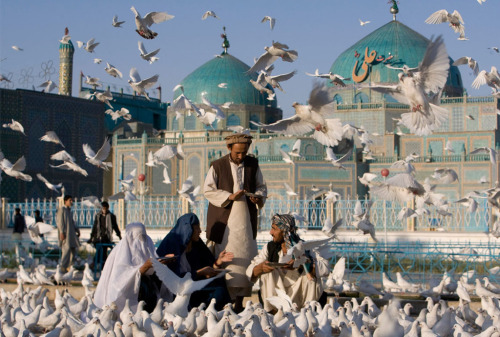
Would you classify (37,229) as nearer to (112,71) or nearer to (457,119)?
(112,71)

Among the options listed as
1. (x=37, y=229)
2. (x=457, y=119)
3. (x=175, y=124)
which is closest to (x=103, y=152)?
(x=37, y=229)

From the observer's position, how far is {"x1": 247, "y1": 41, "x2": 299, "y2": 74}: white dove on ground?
8883 mm

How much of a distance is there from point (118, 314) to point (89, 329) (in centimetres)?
63

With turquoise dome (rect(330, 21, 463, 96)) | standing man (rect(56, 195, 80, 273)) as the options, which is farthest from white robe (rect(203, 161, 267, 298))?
turquoise dome (rect(330, 21, 463, 96))

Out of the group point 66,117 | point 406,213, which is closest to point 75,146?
point 66,117

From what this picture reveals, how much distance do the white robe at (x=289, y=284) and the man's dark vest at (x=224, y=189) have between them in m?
0.31

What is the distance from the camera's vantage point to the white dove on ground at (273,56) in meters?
8.88

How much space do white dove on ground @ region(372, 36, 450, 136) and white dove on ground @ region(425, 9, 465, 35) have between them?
2.16 metres

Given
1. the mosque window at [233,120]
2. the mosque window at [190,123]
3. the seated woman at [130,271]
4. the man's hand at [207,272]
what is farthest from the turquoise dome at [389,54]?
the seated woman at [130,271]

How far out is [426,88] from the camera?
727 cm

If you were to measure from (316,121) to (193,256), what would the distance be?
2075 mm

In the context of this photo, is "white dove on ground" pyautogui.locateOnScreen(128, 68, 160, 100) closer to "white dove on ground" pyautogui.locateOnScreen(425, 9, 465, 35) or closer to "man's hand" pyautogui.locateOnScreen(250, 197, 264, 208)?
"white dove on ground" pyautogui.locateOnScreen(425, 9, 465, 35)

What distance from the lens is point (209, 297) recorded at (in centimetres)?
620

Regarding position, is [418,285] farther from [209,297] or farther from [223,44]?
[223,44]
